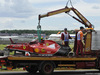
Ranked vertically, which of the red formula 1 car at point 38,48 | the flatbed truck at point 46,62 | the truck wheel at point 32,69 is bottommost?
the truck wheel at point 32,69

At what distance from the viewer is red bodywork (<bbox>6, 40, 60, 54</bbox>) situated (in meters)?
11.0

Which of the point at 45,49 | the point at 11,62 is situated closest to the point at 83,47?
the point at 45,49

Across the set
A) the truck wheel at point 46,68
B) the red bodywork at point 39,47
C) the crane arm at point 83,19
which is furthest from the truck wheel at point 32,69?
the crane arm at point 83,19

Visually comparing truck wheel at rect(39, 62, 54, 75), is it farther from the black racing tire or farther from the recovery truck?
the black racing tire

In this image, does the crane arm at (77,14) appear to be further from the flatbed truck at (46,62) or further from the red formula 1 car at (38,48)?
the flatbed truck at (46,62)

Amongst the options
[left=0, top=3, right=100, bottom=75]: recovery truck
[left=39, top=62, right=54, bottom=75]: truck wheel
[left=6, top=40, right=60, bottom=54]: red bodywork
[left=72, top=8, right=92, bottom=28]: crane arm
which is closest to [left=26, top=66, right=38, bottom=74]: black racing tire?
[left=0, top=3, right=100, bottom=75]: recovery truck

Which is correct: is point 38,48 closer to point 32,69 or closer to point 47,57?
point 47,57

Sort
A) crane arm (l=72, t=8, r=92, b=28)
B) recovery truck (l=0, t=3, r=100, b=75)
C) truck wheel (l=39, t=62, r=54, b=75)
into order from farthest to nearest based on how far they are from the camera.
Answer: crane arm (l=72, t=8, r=92, b=28)
truck wheel (l=39, t=62, r=54, b=75)
recovery truck (l=0, t=3, r=100, b=75)

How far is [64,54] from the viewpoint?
1183 cm

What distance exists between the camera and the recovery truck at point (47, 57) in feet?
35.0

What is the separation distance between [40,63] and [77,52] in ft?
7.37

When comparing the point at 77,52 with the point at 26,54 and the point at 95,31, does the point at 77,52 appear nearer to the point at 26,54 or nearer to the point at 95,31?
the point at 95,31

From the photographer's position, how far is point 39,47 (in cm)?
1126

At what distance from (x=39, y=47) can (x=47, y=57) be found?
73 centimetres
